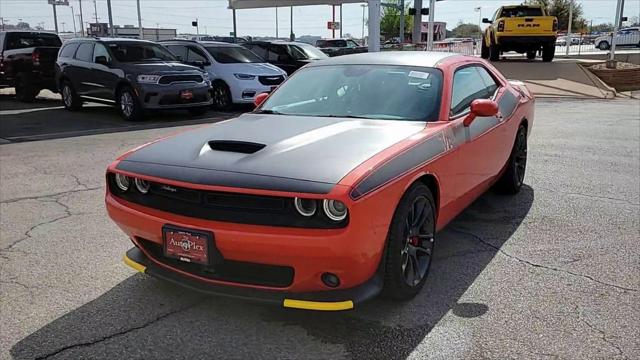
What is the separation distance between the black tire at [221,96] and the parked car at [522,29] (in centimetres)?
1206

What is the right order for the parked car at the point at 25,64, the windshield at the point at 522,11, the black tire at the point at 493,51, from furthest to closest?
the black tire at the point at 493,51, the windshield at the point at 522,11, the parked car at the point at 25,64

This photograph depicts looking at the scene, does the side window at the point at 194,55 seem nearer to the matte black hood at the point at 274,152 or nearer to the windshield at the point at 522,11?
the matte black hood at the point at 274,152

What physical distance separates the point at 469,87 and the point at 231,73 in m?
9.33

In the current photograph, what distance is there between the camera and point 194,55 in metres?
14.0

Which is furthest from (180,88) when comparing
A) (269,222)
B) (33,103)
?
(269,222)

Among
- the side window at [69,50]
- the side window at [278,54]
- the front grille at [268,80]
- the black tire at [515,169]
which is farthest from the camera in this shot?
the side window at [278,54]

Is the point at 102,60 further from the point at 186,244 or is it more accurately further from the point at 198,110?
the point at 186,244

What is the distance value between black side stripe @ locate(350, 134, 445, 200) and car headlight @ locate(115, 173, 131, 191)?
4.73ft

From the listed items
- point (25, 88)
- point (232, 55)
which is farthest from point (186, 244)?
point (25, 88)

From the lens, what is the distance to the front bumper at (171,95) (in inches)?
437

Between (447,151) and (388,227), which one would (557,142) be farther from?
(388,227)

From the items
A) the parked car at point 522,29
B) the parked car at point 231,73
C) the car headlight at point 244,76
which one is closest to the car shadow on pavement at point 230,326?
the parked car at point 231,73

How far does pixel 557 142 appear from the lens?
858 cm

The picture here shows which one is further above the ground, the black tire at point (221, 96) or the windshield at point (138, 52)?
the windshield at point (138, 52)
